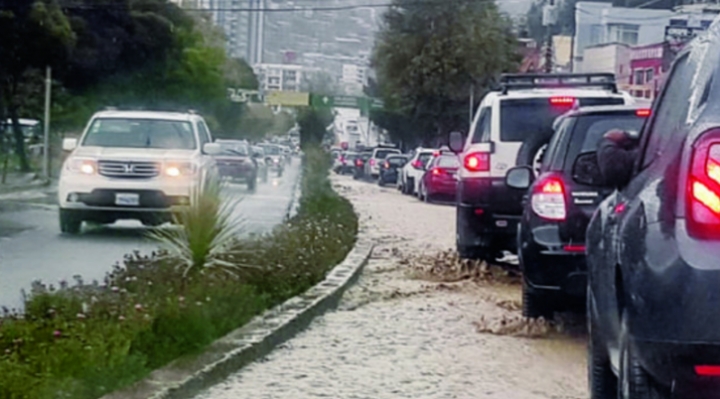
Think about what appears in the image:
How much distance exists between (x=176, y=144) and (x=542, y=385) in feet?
37.7

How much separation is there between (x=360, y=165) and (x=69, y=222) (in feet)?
152

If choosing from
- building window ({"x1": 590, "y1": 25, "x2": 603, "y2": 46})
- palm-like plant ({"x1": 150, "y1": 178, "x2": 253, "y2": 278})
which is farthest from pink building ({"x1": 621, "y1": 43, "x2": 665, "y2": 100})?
palm-like plant ({"x1": 150, "y1": 178, "x2": 253, "y2": 278})

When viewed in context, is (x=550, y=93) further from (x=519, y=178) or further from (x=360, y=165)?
(x=360, y=165)

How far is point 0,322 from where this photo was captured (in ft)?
25.8

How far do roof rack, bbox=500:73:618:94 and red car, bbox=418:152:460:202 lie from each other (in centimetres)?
1722

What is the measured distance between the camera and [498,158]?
13.9m

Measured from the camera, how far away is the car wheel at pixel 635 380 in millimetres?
5016

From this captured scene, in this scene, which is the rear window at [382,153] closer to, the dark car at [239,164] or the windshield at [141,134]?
the dark car at [239,164]

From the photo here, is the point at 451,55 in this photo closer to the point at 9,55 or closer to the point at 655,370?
the point at 9,55

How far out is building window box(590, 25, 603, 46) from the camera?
65438mm

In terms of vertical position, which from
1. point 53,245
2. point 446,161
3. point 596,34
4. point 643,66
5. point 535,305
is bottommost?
point 53,245

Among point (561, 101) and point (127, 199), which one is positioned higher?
→ point (561, 101)

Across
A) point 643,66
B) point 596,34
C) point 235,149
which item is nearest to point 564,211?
point 235,149

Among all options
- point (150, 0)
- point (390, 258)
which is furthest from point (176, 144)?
point (150, 0)
